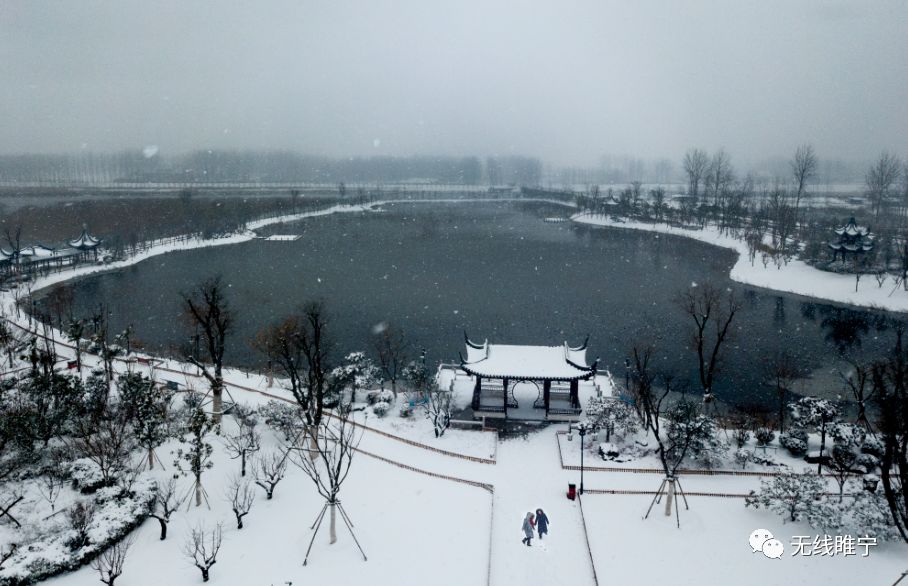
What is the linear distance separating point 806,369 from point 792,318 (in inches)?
390

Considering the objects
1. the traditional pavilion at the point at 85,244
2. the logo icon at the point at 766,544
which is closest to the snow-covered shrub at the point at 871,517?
the logo icon at the point at 766,544

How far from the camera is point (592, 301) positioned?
127ft

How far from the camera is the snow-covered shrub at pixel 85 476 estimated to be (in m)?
14.4

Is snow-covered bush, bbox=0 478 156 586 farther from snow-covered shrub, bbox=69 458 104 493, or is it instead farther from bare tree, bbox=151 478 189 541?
snow-covered shrub, bbox=69 458 104 493

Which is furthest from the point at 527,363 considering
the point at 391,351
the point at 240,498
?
the point at 240,498

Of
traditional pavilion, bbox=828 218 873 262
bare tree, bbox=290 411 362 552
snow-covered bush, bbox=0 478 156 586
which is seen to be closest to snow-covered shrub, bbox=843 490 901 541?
bare tree, bbox=290 411 362 552

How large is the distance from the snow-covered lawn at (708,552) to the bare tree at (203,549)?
8.03 meters

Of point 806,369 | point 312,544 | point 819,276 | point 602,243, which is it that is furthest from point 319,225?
point 312,544

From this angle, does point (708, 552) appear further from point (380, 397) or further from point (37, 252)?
point (37, 252)

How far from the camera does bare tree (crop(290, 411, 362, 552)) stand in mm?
12812

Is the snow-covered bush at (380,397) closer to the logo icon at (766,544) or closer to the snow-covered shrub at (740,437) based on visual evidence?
the snow-covered shrub at (740,437)

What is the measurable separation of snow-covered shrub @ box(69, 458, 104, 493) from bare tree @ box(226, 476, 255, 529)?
10.3 feet

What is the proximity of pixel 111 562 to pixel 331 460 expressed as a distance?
6.31 meters

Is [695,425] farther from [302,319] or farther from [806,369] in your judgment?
[302,319]
